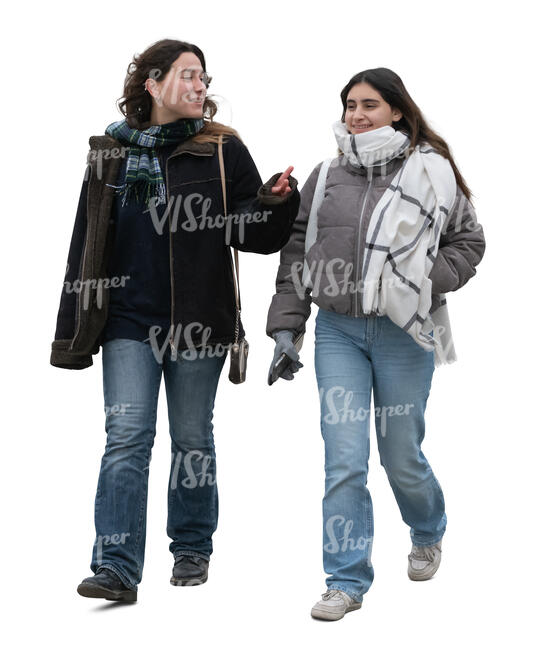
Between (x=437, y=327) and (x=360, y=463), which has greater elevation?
(x=437, y=327)

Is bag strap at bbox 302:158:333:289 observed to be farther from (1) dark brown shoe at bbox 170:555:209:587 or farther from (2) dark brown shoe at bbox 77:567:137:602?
(2) dark brown shoe at bbox 77:567:137:602

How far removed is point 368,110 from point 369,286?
812 millimetres

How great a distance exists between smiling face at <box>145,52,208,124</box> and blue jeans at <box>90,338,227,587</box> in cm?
107

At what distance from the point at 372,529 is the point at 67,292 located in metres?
1.76

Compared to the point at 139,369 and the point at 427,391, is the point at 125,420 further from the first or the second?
the point at 427,391

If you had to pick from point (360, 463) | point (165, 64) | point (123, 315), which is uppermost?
point (165, 64)

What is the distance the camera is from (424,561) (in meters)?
8.12

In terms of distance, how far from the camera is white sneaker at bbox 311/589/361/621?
24.3 ft

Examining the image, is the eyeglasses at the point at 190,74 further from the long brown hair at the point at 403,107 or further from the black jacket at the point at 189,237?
the long brown hair at the point at 403,107

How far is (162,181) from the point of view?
7746mm

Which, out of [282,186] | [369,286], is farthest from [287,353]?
[282,186]

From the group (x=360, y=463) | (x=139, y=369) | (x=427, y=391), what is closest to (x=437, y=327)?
(x=427, y=391)

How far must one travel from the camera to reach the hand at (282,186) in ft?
25.0

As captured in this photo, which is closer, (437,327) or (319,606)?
(319,606)
